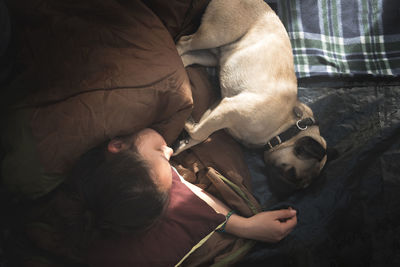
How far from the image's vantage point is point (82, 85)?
2.83 ft

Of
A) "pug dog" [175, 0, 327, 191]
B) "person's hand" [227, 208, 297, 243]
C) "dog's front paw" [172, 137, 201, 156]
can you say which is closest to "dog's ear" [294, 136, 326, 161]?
"pug dog" [175, 0, 327, 191]

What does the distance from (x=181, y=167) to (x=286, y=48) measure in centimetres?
74

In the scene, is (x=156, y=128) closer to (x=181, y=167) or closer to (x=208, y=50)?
(x=181, y=167)

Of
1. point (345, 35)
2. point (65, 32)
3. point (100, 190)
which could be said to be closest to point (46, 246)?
point (100, 190)

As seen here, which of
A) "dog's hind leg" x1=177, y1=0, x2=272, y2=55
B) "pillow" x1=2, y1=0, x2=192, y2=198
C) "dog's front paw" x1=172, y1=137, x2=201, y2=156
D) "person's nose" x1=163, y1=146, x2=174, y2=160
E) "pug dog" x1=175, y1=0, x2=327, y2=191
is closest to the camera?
"pillow" x1=2, y1=0, x2=192, y2=198

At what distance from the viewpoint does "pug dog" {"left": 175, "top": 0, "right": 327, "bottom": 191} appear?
122 centimetres

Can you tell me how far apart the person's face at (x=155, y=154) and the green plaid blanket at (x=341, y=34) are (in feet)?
2.44

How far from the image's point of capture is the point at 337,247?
1.04 m

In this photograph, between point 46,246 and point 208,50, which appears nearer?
point 46,246

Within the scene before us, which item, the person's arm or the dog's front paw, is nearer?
the person's arm

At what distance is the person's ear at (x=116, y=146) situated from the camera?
2.75 feet

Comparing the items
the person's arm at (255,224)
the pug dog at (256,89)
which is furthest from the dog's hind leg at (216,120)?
the person's arm at (255,224)

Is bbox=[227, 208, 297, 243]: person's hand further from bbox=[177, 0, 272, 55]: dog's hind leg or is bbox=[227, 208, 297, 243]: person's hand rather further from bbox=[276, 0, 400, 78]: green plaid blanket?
bbox=[177, 0, 272, 55]: dog's hind leg

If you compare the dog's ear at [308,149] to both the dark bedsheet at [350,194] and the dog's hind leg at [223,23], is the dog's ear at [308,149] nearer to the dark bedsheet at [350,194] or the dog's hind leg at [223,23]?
the dark bedsheet at [350,194]
